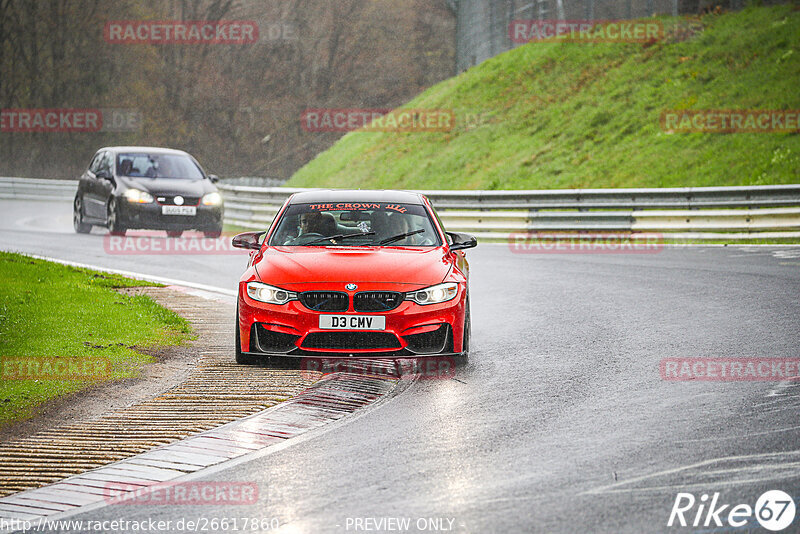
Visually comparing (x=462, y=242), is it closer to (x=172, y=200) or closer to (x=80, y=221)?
(x=172, y=200)

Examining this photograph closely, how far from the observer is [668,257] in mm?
19094

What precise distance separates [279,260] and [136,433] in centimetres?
271

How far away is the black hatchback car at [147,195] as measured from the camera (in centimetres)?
2172

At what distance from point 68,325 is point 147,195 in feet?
35.7

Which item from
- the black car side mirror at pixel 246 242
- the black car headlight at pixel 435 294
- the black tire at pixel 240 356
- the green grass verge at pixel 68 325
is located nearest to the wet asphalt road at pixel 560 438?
the black car headlight at pixel 435 294

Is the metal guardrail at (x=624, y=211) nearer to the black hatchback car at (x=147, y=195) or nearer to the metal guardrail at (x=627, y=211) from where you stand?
the metal guardrail at (x=627, y=211)

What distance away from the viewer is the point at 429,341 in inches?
357

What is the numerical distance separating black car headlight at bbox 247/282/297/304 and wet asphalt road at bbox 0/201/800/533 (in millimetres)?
1210

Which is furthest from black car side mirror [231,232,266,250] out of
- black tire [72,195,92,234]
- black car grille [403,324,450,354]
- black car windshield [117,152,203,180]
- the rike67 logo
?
black tire [72,195,92,234]

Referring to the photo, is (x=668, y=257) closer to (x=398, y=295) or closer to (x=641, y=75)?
(x=398, y=295)

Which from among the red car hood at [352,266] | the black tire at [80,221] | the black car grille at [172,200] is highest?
the red car hood at [352,266]

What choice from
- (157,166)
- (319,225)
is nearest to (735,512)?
(319,225)

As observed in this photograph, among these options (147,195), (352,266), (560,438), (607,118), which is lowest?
(147,195)

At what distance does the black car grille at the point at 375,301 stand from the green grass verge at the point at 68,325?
1932 mm
